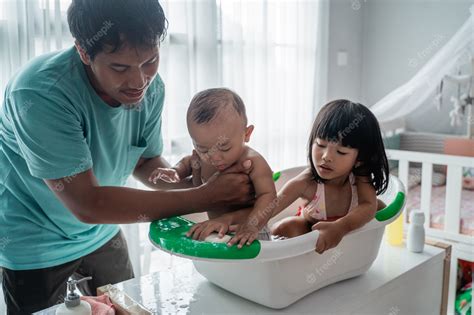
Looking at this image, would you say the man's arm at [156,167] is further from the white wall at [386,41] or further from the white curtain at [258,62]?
the white wall at [386,41]

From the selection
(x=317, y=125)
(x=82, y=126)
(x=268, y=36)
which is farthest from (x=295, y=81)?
(x=82, y=126)

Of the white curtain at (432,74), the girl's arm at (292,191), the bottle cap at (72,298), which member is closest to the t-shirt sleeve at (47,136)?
the bottle cap at (72,298)

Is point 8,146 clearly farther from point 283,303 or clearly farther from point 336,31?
point 336,31

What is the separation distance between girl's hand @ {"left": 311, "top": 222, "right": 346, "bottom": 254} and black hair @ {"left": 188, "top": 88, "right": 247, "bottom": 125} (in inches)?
10.8

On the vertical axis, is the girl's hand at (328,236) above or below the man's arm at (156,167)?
below

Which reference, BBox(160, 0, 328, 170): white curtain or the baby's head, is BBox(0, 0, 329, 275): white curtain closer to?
BBox(160, 0, 328, 170): white curtain

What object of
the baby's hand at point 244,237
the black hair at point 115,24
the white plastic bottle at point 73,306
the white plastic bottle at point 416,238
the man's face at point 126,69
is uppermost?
the black hair at point 115,24

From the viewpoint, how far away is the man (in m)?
0.85

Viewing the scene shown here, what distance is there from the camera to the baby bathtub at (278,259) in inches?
29.9

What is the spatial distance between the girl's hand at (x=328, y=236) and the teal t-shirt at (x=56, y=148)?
456 mm

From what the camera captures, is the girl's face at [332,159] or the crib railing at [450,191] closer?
the girl's face at [332,159]

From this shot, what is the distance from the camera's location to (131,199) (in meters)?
0.87

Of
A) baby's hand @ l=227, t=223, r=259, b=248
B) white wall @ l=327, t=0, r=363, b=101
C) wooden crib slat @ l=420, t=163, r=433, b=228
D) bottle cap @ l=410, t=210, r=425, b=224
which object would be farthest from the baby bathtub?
white wall @ l=327, t=0, r=363, b=101

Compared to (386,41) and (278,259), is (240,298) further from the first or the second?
(386,41)
